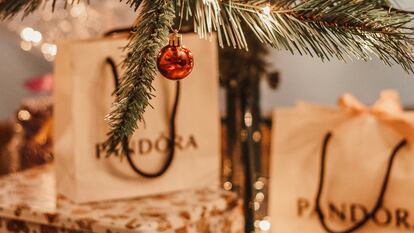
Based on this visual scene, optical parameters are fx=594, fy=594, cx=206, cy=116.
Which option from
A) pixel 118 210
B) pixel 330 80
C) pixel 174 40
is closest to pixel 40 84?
pixel 330 80

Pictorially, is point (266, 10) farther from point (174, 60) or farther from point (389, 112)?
point (389, 112)

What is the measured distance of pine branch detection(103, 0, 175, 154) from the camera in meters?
0.44

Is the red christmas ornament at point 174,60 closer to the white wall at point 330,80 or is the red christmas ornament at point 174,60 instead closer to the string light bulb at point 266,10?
Result: the string light bulb at point 266,10

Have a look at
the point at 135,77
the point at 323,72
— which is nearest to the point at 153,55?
the point at 135,77

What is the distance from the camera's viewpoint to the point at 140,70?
0.45 meters

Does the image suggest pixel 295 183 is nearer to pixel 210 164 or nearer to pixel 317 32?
pixel 210 164

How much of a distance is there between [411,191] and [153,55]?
0.43 meters

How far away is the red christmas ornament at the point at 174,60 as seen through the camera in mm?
469

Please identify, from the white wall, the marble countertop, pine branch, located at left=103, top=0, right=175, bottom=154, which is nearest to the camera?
pine branch, located at left=103, top=0, right=175, bottom=154

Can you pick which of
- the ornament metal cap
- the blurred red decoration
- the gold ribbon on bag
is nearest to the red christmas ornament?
the ornament metal cap

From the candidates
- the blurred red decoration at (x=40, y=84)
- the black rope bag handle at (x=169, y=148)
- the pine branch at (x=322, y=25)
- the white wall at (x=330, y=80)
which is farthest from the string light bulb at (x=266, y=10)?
the blurred red decoration at (x=40, y=84)

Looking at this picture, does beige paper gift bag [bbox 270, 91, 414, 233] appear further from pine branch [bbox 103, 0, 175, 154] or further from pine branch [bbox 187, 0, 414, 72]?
pine branch [bbox 103, 0, 175, 154]

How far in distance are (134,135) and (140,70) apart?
0.34 metres

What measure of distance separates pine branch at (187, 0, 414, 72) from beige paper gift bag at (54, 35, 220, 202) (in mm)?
277
